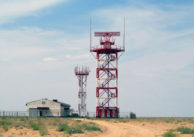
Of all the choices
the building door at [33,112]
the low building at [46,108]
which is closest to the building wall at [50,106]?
the low building at [46,108]

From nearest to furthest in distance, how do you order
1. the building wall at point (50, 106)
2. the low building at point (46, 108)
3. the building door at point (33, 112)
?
the building door at point (33, 112)
the low building at point (46, 108)
the building wall at point (50, 106)

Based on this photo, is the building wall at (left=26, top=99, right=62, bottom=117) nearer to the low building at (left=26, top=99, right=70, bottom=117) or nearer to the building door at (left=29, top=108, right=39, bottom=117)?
the low building at (left=26, top=99, right=70, bottom=117)

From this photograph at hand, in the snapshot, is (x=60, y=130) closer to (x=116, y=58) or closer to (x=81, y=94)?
(x=116, y=58)

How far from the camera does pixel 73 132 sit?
37.7m

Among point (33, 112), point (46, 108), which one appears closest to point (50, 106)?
point (46, 108)

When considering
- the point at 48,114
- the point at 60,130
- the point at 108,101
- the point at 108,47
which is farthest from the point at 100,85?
the point at 60,130

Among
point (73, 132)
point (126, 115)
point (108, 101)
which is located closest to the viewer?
point (73, 132)

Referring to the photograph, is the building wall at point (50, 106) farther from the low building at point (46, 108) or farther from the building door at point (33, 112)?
the building door at point (33, 112)

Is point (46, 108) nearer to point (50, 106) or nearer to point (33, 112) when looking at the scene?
point (50, 106)

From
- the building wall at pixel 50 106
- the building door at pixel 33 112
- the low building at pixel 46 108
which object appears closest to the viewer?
the building door at pixel 33 112

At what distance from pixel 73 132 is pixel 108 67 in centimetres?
4578

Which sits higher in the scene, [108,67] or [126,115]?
[108,67]

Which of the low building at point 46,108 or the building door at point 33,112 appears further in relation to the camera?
the low building at point 46,108

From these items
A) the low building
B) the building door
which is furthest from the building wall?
the building door
